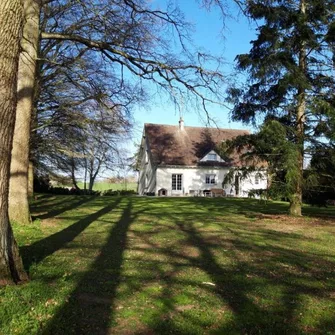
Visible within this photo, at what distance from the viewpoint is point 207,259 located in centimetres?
697

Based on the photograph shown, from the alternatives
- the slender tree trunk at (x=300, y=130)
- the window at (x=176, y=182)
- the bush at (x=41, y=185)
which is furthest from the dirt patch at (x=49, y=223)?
the window at (x=176, y=182)

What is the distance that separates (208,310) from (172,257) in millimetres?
2705

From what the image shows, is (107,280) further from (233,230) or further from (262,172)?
(262,172)

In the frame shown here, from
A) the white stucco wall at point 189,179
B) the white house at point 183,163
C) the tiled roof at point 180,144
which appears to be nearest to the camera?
the white stucco wall at point 189,179

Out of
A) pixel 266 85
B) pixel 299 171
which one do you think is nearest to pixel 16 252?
pixel 299 171

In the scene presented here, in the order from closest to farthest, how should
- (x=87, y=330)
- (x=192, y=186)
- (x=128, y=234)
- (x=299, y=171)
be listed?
(x=87, y=330)
(x=128, y=234)
(x=299, y=171)
(x=192, y=186)

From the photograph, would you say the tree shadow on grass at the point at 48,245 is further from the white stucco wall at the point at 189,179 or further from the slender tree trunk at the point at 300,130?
the white stucco wall at the point at 189,179

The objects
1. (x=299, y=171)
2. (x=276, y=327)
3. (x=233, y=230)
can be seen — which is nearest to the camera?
(x=276, y=327)

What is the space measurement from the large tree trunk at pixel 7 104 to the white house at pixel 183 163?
102 ft

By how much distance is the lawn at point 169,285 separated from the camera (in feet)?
12.7

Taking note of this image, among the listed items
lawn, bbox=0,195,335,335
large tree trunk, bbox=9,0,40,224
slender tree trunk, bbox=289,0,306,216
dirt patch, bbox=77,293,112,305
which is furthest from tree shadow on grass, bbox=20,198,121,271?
slender tree trunk, bbox=289,0,306,216

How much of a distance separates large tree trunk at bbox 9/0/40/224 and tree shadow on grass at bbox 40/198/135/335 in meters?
4.63

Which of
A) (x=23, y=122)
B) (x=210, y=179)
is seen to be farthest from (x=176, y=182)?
(x=23, y=122)

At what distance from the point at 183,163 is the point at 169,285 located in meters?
31.5
